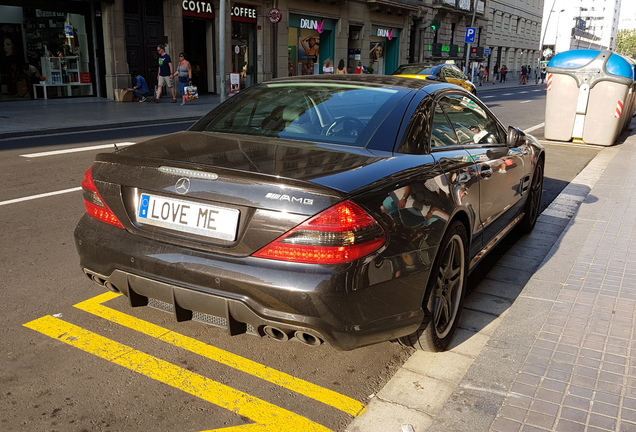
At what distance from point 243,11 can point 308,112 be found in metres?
23.7

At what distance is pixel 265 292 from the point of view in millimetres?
2541

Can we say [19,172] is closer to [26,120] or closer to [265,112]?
[265,112]

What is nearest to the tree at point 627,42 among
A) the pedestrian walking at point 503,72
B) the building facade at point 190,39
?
the pedestrian walking at point 503,72

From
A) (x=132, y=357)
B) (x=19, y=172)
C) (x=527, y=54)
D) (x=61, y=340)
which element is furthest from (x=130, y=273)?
(x=527, y=54)

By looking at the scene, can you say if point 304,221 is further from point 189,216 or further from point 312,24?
point 312,24

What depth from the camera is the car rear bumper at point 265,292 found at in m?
2.52

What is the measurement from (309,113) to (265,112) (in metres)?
0.36

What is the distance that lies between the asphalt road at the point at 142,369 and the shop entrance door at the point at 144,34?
60.1 feet

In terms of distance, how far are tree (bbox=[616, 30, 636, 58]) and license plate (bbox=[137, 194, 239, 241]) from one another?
168066 millimetres

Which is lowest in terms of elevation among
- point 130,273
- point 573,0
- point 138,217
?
point 130,273

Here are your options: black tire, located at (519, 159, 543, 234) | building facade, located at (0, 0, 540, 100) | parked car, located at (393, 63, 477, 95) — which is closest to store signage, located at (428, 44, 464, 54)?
building facade, located at (0, 0, 540, 100)

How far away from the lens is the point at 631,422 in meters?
2.69

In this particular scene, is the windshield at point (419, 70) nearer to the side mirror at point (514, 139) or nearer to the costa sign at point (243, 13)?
the costa sign at point (243, 13)

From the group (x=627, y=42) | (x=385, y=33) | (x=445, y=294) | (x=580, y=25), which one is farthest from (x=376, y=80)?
(x=627, y=42)
